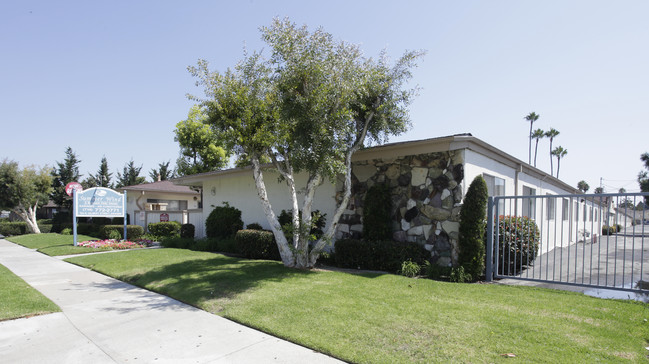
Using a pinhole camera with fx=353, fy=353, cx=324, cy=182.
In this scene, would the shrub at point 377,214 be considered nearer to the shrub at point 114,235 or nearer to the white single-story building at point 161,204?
the white single-story building at point 161,204

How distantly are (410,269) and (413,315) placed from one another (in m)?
2.99

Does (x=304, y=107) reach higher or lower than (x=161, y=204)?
higher

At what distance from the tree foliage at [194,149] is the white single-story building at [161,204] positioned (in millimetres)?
1610

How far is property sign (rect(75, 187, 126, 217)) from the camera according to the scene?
47.2 feet

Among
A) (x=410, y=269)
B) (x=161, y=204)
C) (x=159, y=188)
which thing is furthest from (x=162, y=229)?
(x=410, y=269)

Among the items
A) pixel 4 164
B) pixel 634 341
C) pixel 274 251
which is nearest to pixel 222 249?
pixel 274 251

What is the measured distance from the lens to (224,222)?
13.2m

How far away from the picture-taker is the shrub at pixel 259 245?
386 inches

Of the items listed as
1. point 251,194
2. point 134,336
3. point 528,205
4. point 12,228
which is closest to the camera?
point 134,336

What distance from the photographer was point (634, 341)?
3916 mm

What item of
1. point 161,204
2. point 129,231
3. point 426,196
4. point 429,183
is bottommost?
point 129,231

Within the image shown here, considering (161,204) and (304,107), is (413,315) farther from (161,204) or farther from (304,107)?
(161,204)

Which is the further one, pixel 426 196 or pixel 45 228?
pixel 45 228

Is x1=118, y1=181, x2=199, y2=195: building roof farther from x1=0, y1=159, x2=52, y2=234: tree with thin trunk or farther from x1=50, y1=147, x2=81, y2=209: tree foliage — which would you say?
x1=50, y1=147, x2=81, y2=209: tree foliage
